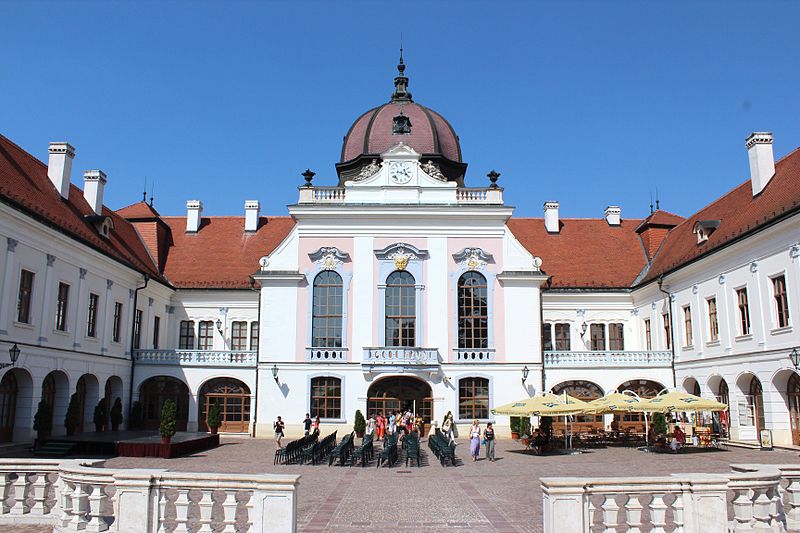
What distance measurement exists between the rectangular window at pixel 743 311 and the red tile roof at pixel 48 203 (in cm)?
2574

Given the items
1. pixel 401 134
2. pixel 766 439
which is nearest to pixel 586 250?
pixel 401 134

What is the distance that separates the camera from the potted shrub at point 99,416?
98.3 feet

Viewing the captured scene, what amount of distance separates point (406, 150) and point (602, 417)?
631 inches

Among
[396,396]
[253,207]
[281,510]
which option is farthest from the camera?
[253,207]

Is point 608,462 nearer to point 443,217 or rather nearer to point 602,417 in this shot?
point 602,417

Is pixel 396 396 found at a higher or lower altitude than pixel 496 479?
higher

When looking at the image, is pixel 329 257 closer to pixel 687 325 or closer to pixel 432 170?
pixel 432 170

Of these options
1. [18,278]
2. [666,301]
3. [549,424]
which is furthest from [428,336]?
[18,278]

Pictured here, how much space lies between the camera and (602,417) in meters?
34.5

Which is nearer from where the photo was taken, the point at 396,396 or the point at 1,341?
the point at 1,341

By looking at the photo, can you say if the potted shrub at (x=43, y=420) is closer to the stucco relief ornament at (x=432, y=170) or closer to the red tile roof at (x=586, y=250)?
the stucco relief ornament at (x=432, y=170)

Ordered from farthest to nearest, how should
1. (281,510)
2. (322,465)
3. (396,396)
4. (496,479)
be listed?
(396,396) → (322,465) → (496,479) → (281,510)

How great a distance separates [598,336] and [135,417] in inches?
941

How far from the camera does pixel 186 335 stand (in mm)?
38656
